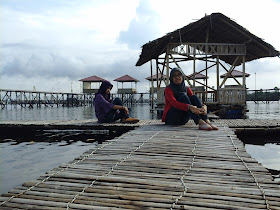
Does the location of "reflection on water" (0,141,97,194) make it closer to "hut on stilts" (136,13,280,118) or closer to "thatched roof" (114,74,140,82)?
"hut on stilts" (136,13,280,118)

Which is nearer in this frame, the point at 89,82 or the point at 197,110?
the point at 197,110

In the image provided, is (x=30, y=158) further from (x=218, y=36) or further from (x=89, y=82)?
(x=89, y=82)

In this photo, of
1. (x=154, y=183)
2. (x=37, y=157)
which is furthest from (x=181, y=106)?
(x=154, y=183)

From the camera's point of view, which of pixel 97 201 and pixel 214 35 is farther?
pixel 214 35

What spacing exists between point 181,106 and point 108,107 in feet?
9.19

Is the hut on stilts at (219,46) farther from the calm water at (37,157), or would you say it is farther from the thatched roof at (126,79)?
the thatched roof at (126,79)

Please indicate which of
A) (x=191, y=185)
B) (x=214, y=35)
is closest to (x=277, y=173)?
(x=191, y=185)

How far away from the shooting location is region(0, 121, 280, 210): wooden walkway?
7.75 feet

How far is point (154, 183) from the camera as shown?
9.20 feet

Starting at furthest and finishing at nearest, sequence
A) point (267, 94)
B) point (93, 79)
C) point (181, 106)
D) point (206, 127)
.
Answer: point (267, 94) < point (93, 79) < point (181, 106) < point (206, 127)

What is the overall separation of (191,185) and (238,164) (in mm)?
1105

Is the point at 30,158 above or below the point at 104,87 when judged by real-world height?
below

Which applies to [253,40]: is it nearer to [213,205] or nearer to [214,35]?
[214,35]

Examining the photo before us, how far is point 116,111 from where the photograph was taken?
9.06 meters
